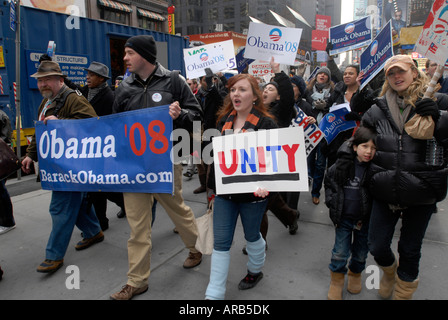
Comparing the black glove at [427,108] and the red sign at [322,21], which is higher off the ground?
the red sign at [322,21]

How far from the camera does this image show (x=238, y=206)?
2.65 m

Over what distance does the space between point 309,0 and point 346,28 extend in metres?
98.0

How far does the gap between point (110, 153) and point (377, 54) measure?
264 cm

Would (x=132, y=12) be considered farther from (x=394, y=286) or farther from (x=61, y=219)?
(x=394, y=286)

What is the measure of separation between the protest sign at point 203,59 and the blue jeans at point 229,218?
11.2ft

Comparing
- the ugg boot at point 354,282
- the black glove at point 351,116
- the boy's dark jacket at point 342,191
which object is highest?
the black glove at point 351,116

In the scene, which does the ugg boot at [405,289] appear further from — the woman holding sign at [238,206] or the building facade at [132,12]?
the building facade at [132,12]

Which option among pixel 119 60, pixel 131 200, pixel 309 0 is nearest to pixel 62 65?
pixel 119 60

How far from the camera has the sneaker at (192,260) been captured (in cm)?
327

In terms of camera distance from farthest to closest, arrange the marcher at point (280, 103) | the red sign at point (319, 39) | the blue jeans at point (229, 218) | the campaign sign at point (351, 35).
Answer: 1. the red sign at point (319, 39)
2. the campaign sign at point (351, 35)
3. the marcher at point (280, 103)
4. the blue jeans at point (229, 218)

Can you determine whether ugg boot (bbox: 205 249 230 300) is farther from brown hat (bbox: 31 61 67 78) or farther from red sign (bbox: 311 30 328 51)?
red sign (bbox: 311 30 328 51)

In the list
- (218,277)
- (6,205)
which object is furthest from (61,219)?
(218,277)

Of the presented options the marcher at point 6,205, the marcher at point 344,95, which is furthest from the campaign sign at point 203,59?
the marcher at point 6,205

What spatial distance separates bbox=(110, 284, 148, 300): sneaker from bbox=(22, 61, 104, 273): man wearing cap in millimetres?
911
